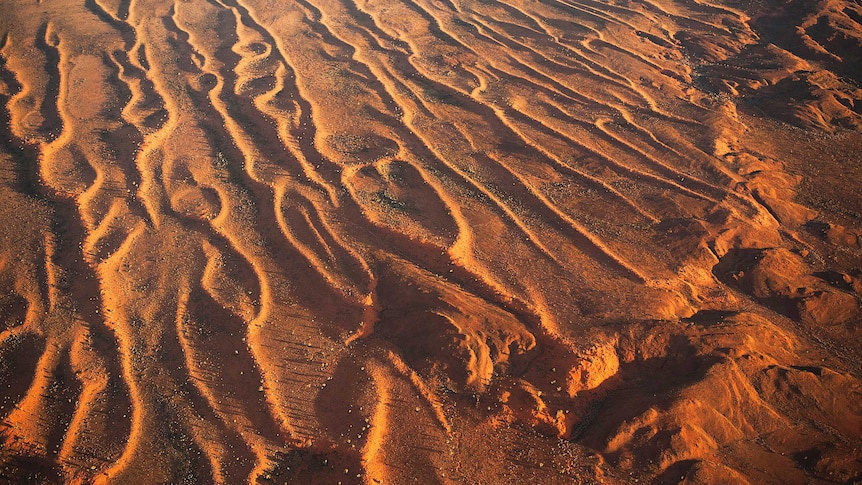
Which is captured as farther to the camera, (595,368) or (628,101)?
(628,101)

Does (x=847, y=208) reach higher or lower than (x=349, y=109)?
higher

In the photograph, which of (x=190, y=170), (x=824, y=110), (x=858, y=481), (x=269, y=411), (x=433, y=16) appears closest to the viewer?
(x=858, y=481)

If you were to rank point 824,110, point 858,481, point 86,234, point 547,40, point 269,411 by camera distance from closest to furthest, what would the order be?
point 858,481
point 269,411
point 86,234
point 824,110
point 547,40

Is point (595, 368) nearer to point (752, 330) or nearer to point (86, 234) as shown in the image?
point (752, 330)

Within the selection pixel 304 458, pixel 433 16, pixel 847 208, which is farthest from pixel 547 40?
pixel 304 458

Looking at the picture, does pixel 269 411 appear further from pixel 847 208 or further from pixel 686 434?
pixel 847 208

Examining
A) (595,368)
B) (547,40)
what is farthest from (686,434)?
(547,40)

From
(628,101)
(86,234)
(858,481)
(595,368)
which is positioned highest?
(628,101)
